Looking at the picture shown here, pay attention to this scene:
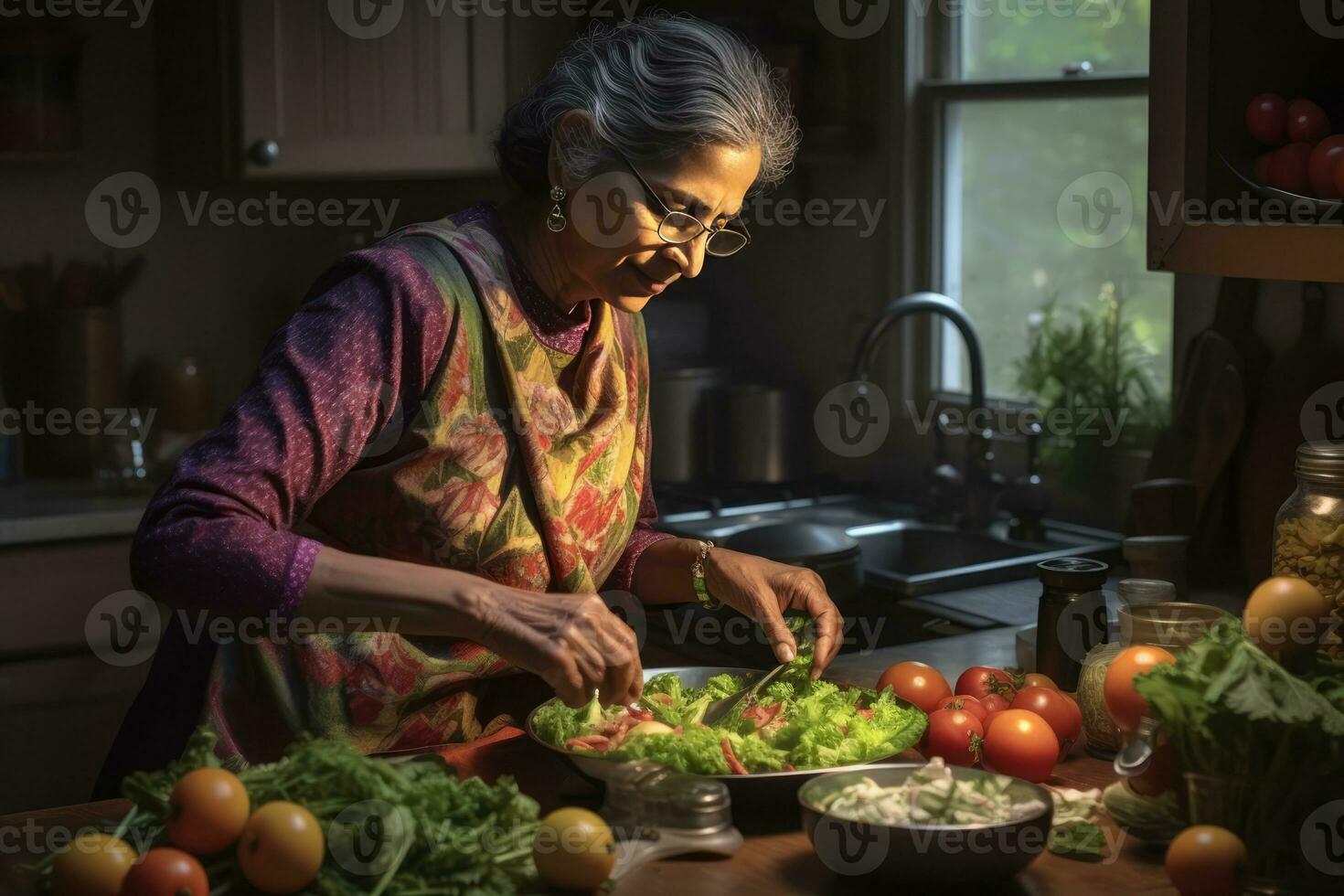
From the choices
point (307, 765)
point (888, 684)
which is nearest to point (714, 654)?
point (888, 684)

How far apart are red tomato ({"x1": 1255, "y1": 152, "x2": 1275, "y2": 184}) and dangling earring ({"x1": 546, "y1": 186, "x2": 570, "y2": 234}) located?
33.6 inches

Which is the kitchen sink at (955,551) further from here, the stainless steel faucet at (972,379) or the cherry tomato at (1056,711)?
the cherry tomato at (1056,711)

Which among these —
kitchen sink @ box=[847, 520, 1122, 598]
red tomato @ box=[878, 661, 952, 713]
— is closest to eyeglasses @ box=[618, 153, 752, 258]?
red tomato @ box=[878, 661, 952, 713]

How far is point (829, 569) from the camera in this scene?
8.38ft

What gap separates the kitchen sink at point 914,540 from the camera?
2.68 meters

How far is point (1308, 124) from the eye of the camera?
72.2 inches

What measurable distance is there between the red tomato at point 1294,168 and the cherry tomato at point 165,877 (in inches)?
56.6

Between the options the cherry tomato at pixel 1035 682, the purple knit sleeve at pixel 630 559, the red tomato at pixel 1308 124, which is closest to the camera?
the cherry tomato at pixel 1035 682

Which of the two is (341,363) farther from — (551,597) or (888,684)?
(888,684)

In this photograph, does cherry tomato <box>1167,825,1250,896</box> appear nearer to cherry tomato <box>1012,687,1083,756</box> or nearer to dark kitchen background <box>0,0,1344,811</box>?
cherry tomato <box>1012,687,1083,756</box>

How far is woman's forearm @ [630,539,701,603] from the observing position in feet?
6.32

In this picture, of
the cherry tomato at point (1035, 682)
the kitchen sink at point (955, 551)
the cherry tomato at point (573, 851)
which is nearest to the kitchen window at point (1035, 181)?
the kitchen sink at point (955, 551)

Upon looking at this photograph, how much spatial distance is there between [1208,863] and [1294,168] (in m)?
0.94

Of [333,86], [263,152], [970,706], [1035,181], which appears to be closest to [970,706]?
[970,706]
